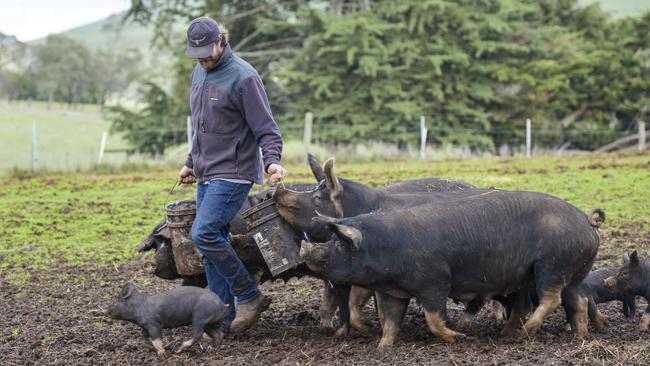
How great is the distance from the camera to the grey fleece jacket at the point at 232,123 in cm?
696

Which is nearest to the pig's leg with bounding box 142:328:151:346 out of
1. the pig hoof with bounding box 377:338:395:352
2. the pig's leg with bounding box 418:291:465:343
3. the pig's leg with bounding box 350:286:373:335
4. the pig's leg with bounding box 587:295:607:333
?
the pig's leg with bounding box 350:286:373:335

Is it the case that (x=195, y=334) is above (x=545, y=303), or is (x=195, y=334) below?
below

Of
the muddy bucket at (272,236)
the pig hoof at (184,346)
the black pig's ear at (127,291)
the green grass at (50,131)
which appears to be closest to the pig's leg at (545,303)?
the muddy bucket at (272,236)

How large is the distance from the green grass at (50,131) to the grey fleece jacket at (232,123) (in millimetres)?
33211

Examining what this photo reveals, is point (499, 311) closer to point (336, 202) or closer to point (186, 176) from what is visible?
point (336, 202)

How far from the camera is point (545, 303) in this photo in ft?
22.5

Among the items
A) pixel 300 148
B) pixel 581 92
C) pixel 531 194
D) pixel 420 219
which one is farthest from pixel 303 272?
pixel 581 92

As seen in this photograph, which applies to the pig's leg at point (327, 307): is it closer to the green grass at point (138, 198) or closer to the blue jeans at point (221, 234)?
the blue jeans at point (221, 234)

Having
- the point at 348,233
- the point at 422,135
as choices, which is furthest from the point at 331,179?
the point at 422,135

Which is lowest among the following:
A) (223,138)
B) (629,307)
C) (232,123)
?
(629,307)

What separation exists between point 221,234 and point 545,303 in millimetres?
2569

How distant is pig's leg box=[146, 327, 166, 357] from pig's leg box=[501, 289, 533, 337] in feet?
8.85

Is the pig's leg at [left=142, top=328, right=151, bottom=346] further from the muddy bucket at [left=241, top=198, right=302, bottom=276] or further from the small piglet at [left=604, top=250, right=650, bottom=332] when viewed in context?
the small piglet at [left=604, top=250, right=650, bottom=332]

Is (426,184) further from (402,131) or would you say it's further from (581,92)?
(581,92)
